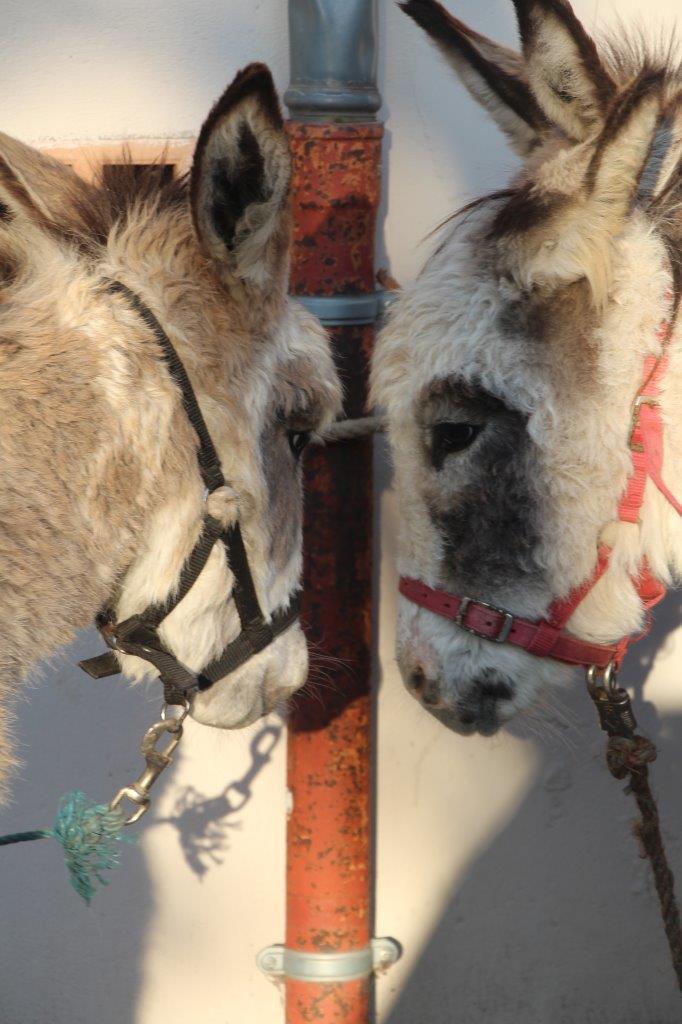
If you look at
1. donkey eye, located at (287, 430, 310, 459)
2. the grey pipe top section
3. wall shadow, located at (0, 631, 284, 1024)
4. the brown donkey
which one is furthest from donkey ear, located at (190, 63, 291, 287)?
wall shadow, located at (0, 631, 284, 1024)

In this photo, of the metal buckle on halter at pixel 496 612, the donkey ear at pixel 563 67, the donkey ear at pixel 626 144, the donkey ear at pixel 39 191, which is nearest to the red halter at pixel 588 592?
the metal buckle on halter at pixel 496 612

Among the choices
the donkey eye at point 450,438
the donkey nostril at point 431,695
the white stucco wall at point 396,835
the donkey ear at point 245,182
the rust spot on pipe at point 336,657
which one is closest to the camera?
the donkey ear at point 245,182

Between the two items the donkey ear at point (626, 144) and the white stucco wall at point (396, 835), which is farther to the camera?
the white stucco wall at point (396, 835)

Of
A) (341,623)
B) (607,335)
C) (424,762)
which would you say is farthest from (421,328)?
(424,762)

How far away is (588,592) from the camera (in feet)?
6.93

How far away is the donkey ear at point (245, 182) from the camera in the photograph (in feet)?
4.92

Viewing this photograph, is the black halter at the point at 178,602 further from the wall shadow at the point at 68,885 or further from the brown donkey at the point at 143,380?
the wall shadow at the point at 68,885

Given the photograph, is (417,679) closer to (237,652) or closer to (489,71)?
(237,652)

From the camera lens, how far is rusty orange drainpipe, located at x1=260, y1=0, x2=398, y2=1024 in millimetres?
2426

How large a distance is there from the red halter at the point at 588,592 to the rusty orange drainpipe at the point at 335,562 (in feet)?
1.52

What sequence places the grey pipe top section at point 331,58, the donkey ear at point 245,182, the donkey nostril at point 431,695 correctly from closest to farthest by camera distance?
the donkey ear at point 245,182 → the donkey nostril at point 431,695 → the grey pipe top section at point 331,58

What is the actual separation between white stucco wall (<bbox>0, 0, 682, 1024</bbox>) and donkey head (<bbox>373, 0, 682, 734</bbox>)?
48 centimetres

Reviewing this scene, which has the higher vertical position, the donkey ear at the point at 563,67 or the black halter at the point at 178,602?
the donkey ear at the point at 563,67

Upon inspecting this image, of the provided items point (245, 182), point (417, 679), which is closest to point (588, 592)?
point (417, 679)
